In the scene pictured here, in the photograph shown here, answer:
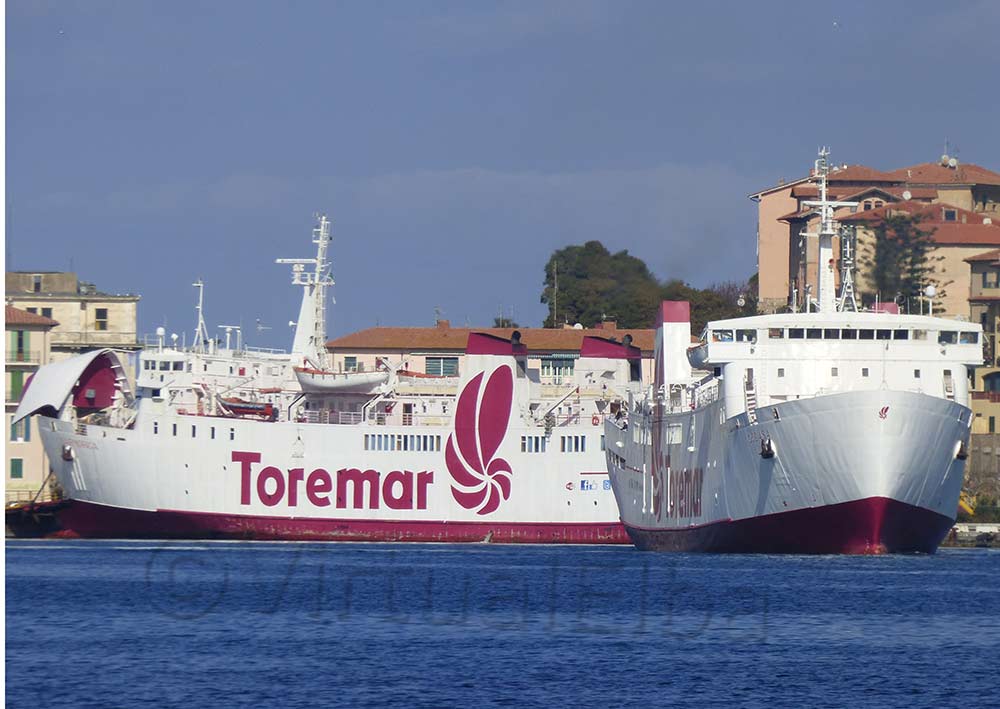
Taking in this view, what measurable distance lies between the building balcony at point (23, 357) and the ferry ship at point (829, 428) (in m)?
40.0

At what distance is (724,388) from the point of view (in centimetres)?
5094

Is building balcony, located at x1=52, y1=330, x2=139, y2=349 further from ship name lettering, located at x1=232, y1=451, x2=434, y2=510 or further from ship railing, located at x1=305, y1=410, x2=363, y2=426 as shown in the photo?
ship name lettering, located at x1=232, y1=451, x2=434, y2=510

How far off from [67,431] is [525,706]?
48.8 metres

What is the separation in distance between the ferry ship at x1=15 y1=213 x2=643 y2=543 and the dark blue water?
16897mm

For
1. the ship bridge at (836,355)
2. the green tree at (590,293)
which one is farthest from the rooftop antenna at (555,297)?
the ship bridge at (836,355)

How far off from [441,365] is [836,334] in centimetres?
5112

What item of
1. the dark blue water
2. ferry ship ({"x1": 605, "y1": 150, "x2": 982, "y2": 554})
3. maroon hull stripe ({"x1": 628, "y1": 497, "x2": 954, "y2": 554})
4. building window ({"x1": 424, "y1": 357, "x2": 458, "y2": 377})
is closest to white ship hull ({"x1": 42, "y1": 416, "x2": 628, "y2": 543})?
the dark blue water

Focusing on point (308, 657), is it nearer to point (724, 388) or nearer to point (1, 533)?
point (1, 533)

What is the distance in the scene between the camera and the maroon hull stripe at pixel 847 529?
47875 millimetres

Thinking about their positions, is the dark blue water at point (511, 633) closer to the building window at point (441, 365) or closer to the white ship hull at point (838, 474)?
the white ship hull at point (838, 474)

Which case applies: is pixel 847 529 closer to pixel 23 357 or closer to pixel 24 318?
pixel 23 357

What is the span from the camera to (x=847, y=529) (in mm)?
48438

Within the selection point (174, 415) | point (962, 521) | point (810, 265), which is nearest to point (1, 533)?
point (174, 415)

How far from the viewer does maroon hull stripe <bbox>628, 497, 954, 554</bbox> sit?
47875 millimetres
